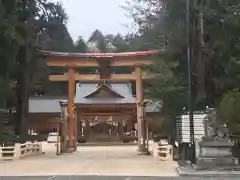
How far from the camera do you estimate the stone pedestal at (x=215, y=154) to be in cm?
1373

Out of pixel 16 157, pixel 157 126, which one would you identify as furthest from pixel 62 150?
pixel 157 126

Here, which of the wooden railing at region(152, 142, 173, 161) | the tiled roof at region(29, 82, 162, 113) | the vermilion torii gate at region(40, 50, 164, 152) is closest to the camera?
the wooden railing at region(152, 142, 173, 161)

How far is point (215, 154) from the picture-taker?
45.3 feet

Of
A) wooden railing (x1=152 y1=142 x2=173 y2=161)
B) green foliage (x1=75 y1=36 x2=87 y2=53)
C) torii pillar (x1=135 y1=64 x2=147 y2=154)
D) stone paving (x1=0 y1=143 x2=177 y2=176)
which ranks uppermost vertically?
green foliage (x1=75 y1=36 x2=87 y2=53)

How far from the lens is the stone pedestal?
540 inches

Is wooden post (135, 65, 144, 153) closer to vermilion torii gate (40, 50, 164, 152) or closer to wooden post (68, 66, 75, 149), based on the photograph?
vermilion torii gate (40, 50, 164, 152)

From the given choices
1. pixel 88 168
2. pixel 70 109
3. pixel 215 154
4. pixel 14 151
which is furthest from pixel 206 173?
pixel 70 109

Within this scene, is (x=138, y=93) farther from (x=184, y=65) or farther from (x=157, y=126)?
(x=184, y=65)

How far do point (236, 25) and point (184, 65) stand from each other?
14.8 feet

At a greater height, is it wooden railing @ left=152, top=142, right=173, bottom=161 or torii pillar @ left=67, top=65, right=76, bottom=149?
torii pillar @ left=67, top=65, right=76, bottom=149

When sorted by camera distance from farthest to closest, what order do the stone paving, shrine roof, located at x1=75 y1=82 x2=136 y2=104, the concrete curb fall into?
shrine roof, located at x1=75 y1=82 x2=136 y2=104 < the stone paving < the concrete curb

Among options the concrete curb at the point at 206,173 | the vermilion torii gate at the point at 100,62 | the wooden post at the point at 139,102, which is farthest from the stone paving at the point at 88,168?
the vermilion torii gate at the point at 100,62

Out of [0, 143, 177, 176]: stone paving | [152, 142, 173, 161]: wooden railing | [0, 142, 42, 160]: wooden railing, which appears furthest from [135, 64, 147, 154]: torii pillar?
[0, 142, 42, 160]: wooden railing

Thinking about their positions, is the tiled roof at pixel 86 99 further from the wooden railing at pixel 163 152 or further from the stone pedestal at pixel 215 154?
the stone pedestal at pixel 215 154
